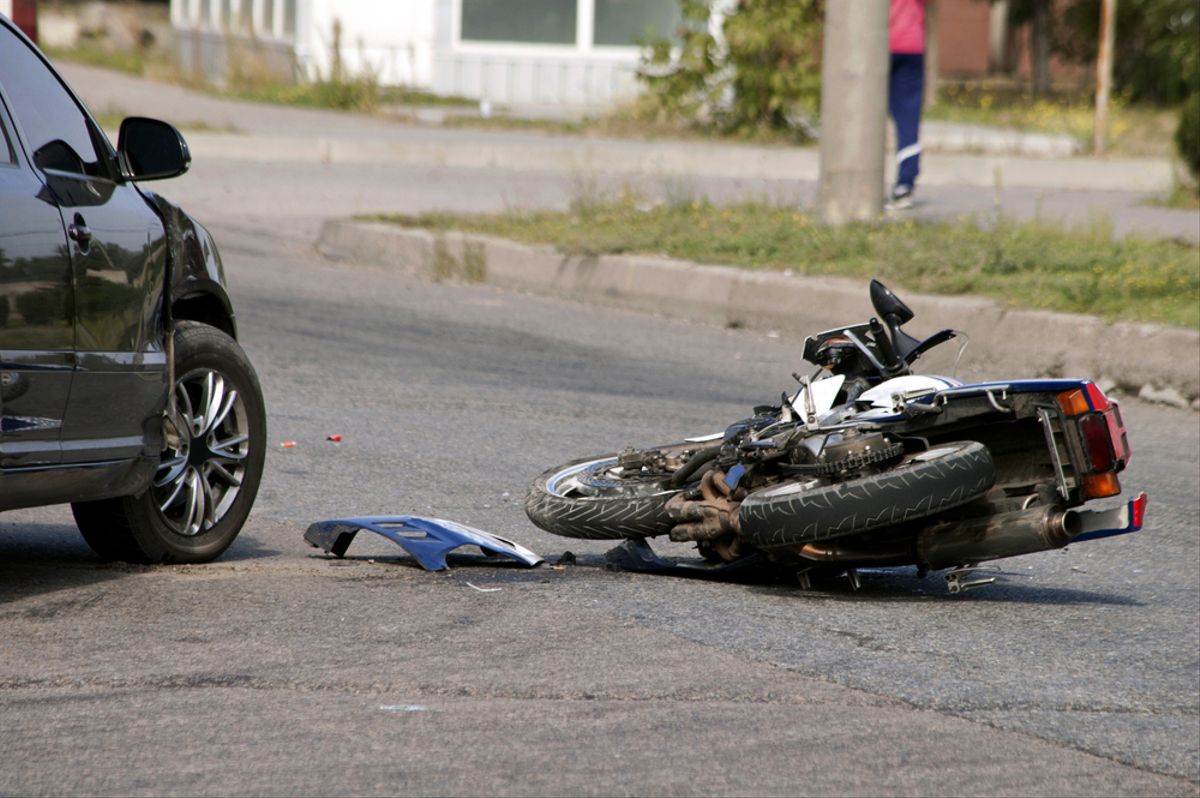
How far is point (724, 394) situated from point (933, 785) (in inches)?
207

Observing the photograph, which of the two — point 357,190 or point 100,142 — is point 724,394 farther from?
point 357,190

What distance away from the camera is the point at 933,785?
3.62 metres

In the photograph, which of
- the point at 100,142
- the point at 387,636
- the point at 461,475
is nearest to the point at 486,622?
the point at 387,636

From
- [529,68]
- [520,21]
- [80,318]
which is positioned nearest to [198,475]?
[80,318]

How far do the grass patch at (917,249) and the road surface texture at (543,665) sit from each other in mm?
2763

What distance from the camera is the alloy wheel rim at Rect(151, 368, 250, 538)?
5.20m

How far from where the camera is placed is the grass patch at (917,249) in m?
9.86

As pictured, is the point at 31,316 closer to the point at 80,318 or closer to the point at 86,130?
the point at 80,318

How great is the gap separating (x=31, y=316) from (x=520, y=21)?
23.2m

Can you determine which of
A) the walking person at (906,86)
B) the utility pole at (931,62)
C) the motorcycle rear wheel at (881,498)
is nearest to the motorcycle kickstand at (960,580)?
the motorcycle rear wheel at (881,498)

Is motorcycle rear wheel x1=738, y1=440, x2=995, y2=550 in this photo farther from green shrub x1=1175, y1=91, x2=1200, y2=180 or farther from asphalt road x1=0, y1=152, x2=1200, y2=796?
green shrub x1=1175, y1=91, x2=1200, y2=180

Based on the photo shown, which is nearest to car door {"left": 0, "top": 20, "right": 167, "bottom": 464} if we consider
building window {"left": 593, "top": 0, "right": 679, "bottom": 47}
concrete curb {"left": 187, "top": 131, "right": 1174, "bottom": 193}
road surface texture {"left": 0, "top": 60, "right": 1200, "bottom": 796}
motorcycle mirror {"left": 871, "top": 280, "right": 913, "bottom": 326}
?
road surface texture {"left": 0, "top": 60, "right": 1200, "bottom": 796}

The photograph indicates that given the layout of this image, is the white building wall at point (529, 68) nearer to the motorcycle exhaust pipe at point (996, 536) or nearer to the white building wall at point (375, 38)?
the white building wall at point (375, 38)

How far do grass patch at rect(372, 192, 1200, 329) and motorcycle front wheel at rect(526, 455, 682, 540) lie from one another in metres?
4.63
